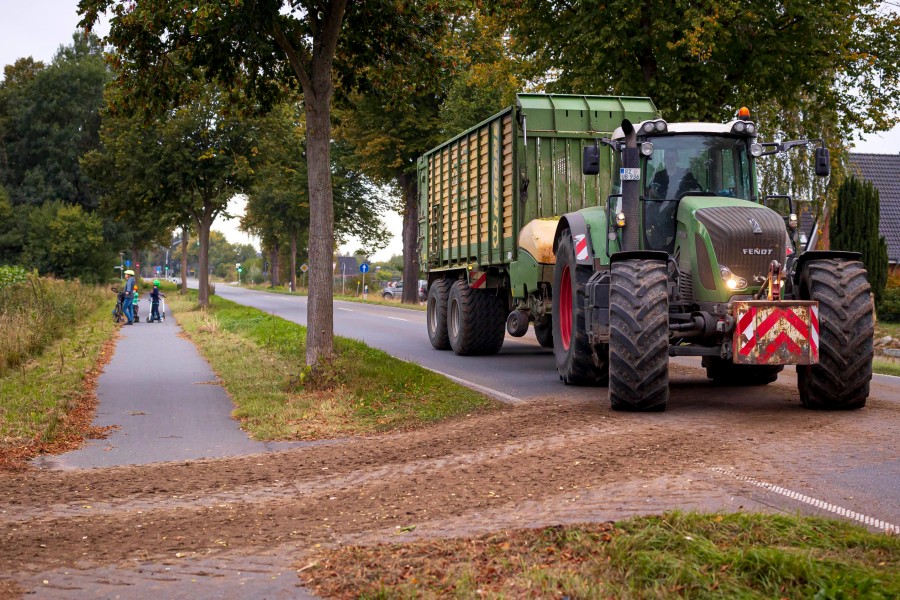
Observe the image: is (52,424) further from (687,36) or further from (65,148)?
(65,148)

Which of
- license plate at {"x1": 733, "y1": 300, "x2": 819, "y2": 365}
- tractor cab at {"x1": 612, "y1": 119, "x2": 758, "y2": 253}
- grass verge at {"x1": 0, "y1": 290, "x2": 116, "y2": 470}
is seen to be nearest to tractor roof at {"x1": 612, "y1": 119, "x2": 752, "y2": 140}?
tractor cab at {"x1": 612, "y1": 119, "x2": 758, "y2": 253}

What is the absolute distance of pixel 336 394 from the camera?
11.9 meters

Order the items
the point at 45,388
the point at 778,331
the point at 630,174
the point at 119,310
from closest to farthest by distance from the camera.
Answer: the point at 778,331, the point at 630,174, the point at 45,388, the point at 119,310

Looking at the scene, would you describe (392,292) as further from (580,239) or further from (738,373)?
(580,239)

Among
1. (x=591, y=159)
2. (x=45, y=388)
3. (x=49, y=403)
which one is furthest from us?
(x=45, y=388)

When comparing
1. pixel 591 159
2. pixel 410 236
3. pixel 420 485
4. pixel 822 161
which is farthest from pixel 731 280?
pixel 410 236

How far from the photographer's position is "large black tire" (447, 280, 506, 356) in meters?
16.8

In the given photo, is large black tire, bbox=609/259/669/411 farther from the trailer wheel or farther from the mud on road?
the trailer wheel

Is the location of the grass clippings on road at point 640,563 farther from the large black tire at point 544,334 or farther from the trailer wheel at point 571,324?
the large black tire at point 544,334

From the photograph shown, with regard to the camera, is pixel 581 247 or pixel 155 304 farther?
pixel 155 304

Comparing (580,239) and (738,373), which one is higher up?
(580,239)

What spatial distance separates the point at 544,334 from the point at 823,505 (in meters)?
12.0

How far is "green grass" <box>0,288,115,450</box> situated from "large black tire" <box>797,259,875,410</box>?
23.8 feet

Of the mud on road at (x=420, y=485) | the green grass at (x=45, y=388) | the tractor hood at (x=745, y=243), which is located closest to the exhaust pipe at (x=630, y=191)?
the tractor hood at (x=745, y=243)
